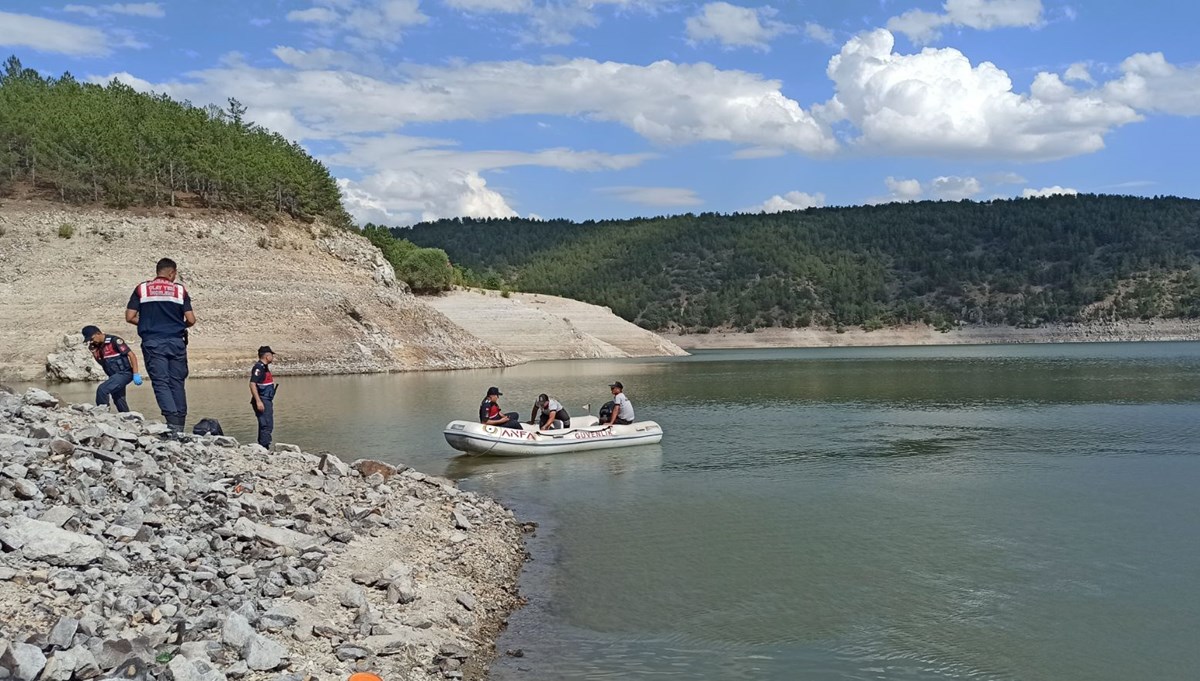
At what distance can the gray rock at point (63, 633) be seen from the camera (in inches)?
237

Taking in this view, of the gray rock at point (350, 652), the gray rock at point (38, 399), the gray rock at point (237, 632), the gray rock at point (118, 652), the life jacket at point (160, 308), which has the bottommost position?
the gray rock at point (350, 652)

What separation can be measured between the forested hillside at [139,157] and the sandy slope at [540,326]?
1502cm

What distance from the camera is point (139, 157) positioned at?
207 feet

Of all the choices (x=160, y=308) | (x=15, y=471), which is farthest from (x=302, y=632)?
(x=160, y=308)

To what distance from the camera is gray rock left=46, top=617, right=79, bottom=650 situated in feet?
19.8

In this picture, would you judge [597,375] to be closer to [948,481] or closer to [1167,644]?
[948,481]

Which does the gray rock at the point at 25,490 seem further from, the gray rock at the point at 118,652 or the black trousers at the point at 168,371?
the black trousers at the point at 168,371

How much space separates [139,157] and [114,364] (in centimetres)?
5639

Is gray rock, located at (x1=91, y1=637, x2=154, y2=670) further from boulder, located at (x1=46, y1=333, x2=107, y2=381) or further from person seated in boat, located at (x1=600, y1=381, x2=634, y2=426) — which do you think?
boulder, located at (x1=46, y1=333, x2=107, y2=381)

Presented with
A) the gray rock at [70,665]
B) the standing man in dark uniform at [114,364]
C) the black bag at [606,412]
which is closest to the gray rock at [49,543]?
the gray rock at [70,665]

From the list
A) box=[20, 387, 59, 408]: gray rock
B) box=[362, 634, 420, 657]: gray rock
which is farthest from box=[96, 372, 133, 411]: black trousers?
box=[362, 634, 420, 657]: gray rock

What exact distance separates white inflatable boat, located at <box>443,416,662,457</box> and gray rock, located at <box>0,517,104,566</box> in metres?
14.2

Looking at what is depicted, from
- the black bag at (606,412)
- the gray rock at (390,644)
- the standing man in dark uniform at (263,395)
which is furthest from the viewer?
the black bag at (606,412)

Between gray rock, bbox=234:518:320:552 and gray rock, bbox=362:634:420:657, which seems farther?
gray rock, bbox=234:518:320:552
